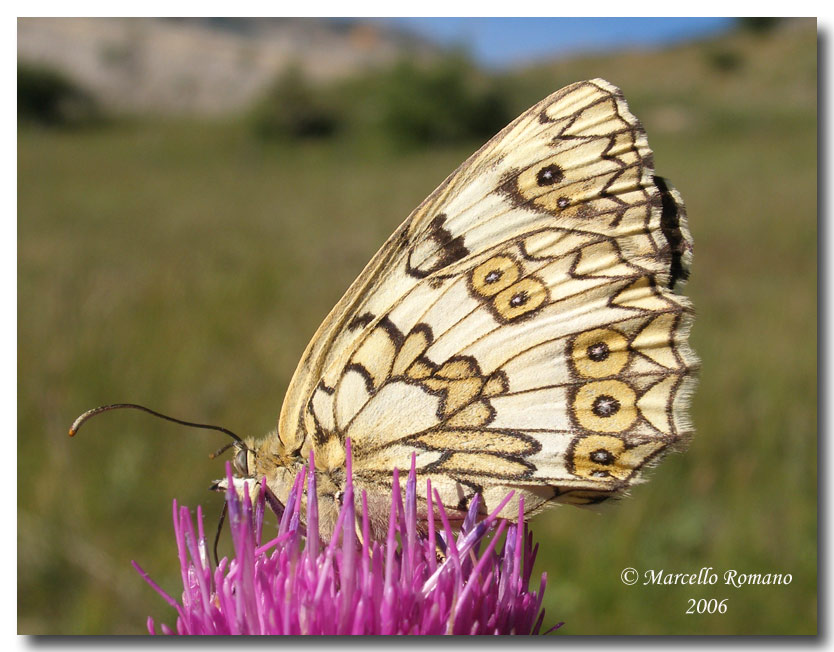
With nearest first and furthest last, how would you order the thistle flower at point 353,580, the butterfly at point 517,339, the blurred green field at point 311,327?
the thistle flower at point 353,580 < the butterfly at point 517,339 < the blurred green field at point 311,327

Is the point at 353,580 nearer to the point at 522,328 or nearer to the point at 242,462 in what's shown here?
the point at 242,462

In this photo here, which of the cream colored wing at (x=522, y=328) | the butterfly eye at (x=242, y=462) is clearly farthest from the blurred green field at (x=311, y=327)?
the butterfly eye at (x=242, y=462)

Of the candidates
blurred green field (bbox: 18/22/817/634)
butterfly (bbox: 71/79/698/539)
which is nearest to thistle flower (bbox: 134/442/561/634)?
butterfly (bbox: 71/79/698/539)

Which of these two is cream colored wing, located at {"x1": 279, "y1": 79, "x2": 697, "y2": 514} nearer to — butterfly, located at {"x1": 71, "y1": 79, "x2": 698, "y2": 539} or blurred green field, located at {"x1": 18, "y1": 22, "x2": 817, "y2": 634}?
butterfly, located at {"x1": 71, "y1": 79, "x2": 698, "y2": 539}

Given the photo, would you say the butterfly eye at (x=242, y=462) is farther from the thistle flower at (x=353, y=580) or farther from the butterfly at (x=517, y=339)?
the thistle flower at (x=353, y=580)

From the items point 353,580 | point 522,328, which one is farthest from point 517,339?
point 353,580

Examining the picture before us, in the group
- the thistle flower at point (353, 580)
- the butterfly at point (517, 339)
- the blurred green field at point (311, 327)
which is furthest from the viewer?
the blurred green field at point (311, 327)
